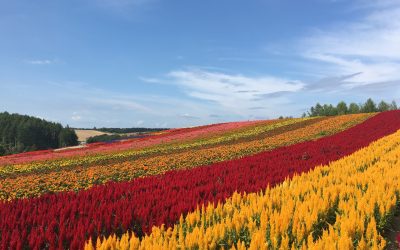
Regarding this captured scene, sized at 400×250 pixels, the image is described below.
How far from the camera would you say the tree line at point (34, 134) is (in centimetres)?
9135

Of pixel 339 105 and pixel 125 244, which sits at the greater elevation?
pixel 339 105

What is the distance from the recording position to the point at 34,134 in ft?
305

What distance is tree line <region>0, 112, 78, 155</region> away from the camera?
91.3 metres

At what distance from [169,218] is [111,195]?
251 centimetres

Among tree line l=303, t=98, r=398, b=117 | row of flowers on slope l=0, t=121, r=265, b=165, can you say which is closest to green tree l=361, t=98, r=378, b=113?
tree line l=303, t=98, r=398, b=117

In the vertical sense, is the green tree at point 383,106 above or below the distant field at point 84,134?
above

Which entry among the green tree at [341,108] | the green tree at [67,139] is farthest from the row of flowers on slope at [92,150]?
the green tree at [341,108]

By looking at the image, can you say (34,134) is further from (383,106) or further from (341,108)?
(383,106)

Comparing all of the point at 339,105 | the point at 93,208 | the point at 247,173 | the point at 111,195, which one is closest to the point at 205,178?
the point at 247,173

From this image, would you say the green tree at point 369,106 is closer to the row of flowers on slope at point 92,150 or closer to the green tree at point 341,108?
the green tree at point 341,108

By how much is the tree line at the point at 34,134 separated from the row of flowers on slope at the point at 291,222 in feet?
295

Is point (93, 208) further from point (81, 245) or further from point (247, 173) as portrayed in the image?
point (247, 173)

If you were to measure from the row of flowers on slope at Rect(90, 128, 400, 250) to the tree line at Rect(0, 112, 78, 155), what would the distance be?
8996 cm

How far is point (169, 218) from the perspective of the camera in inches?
223
